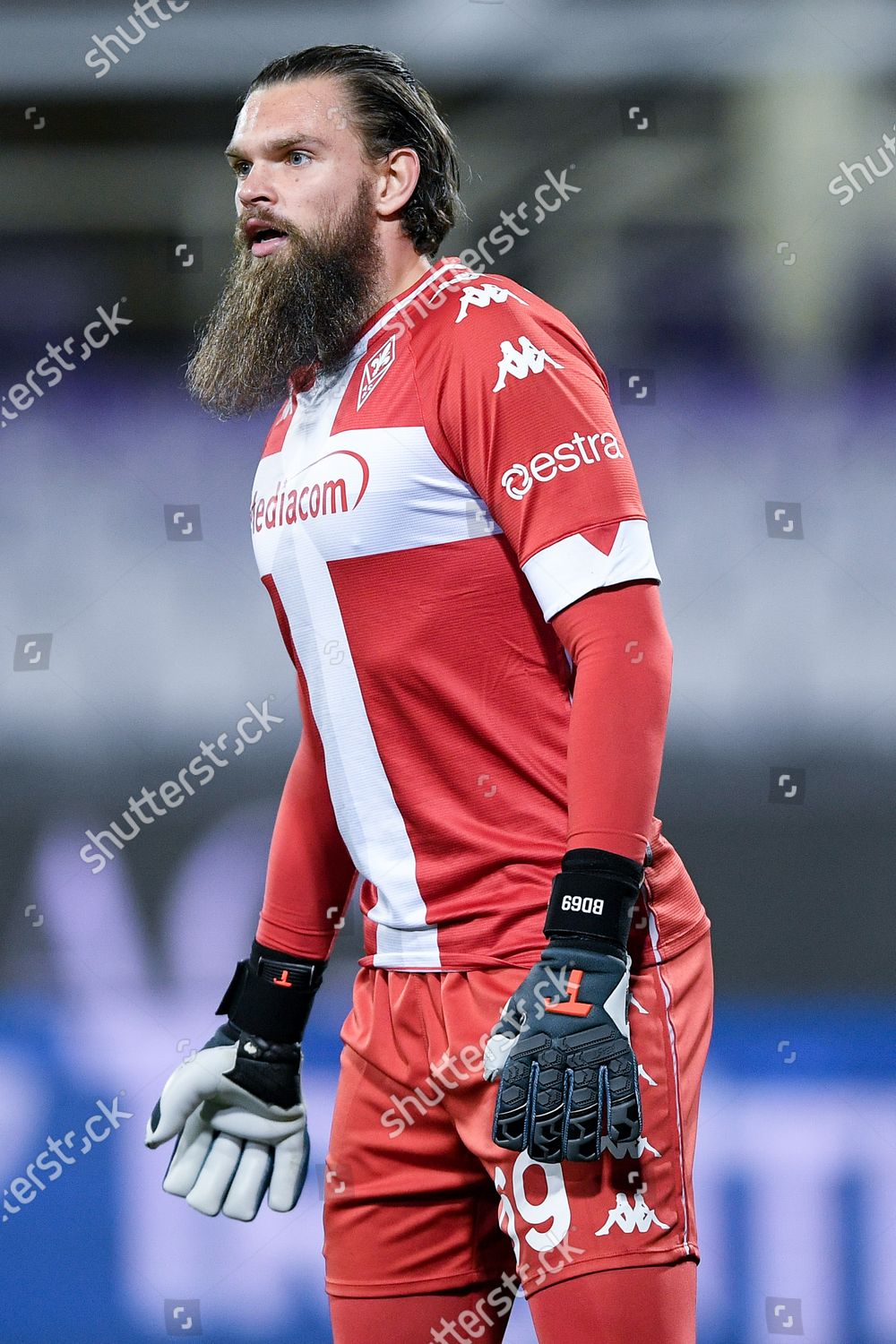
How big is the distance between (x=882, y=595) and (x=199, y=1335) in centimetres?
160

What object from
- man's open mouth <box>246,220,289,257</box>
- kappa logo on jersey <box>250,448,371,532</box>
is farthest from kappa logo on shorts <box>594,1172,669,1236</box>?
man's open mouth <box>246,220,289,257</box>

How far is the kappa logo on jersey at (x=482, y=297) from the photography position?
103 centimetres

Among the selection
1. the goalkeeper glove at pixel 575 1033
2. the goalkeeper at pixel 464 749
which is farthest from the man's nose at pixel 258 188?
the goalkeeper glove at pixel 575 1033

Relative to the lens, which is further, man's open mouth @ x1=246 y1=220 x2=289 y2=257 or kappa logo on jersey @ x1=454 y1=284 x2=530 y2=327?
man's open mouth @ x1=246 y1=220 x2=289 y2=257

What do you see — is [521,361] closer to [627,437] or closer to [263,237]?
[263,237]

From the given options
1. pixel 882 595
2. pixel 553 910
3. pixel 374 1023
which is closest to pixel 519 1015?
pixel 553 910

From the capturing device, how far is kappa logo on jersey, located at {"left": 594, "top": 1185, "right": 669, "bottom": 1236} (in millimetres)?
934

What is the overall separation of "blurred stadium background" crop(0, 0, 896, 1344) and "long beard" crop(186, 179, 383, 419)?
3.70 ft

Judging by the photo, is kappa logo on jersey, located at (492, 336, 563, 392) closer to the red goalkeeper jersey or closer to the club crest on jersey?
the red goalkeeper jersey

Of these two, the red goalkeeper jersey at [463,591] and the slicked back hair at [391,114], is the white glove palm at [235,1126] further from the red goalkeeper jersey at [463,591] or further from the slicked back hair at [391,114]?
the slicked back hair at [391,114]

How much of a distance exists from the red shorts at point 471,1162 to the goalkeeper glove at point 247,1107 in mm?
135

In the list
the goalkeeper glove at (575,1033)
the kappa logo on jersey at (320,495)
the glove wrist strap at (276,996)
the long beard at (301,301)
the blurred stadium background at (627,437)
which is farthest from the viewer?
the blurred stadium background at (627,437)

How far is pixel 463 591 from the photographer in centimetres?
101

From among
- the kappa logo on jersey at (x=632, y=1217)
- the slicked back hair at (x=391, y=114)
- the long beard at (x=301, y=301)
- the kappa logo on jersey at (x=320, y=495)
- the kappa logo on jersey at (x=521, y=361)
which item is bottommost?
the kappa logo on jersey at (x=632, y=1217)
